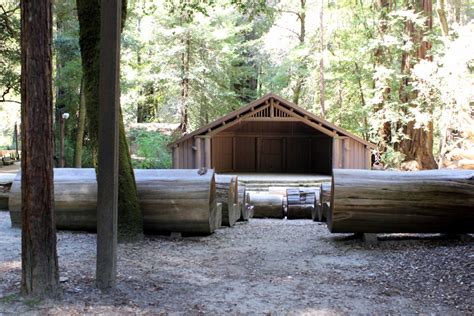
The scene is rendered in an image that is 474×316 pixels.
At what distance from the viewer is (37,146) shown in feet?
12.9

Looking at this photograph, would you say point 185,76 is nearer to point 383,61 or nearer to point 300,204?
point 383,61

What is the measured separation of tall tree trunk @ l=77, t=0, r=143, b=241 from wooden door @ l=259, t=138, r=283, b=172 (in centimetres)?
2235

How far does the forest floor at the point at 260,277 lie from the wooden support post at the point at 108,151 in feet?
0.89

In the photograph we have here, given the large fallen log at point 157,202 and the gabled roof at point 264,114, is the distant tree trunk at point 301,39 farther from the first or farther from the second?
the large fallen log at point 157,202

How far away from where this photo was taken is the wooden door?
2980 centimetres

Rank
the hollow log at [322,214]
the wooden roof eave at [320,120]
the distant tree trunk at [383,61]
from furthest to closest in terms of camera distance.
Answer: the distant tree trunk at [383,61] → the wooden roof eave at [320,120] → the hollow log at [322,214]

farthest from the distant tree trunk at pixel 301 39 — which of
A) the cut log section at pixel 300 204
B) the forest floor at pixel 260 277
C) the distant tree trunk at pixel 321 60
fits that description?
the forest floor at pixel 260 277

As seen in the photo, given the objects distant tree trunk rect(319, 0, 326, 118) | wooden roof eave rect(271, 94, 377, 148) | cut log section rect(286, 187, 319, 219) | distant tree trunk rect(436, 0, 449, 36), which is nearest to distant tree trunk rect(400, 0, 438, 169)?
distant tree trunk rect(436, 0, 449, 36)

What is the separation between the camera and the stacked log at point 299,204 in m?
14.4

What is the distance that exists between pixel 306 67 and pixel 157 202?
26.1m

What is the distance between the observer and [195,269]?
5.83 metres

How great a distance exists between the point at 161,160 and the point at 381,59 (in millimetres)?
13523

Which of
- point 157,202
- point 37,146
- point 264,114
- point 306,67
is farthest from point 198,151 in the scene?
point 37,146

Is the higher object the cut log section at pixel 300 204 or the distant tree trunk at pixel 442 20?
the distant tree trunk at pixel 442 20
